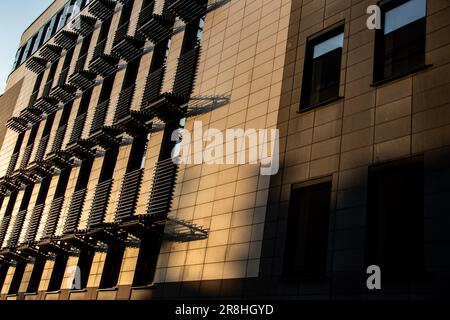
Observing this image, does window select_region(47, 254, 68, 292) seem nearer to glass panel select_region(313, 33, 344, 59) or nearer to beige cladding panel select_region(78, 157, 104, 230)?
beige cladding panel select_region(78, 157, 104, 230)

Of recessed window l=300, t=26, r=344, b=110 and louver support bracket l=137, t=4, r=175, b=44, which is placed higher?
louver support bracket l=137, t=4, r=175, b=44

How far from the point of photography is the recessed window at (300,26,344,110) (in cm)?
1558

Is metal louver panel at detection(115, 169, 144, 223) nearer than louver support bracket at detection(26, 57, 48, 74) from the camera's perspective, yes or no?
Yes

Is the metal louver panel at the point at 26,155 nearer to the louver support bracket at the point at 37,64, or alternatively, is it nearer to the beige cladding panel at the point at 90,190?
the louver support bracket at the point at 37,64

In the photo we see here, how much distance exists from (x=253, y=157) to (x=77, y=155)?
13.6 m

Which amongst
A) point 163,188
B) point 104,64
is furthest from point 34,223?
point 163,188

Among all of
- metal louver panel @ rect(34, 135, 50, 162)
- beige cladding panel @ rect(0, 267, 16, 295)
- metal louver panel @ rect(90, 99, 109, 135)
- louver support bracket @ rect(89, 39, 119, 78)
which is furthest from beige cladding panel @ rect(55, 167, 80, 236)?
louver support bracket @ rect(89, 39, 119, 78)

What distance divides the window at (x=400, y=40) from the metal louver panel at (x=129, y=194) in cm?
1090

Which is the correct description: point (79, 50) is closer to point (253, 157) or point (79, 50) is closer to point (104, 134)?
point (104, 134)

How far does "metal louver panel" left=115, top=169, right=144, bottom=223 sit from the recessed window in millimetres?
8336

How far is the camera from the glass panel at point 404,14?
1381 cm

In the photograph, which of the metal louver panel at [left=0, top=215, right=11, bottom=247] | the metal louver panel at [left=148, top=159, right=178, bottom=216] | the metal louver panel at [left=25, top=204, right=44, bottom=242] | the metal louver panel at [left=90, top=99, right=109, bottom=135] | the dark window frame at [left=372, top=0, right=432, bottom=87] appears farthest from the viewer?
the metal louver panel at [left=0, top=215, right=11, bottom=247]

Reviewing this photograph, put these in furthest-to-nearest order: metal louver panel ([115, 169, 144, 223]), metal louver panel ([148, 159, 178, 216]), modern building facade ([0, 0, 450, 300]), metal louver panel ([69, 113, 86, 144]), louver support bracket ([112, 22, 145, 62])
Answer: metal louver panel ([69, 113, 86, 144]) < louver support bracket ([112, 22, 145, 62]) < metal louver panel ([115, 169, 144, 223]) < metal louver panel ([148, 159, 178, 216]) < modern building facade ([0, 0, 450, 300])

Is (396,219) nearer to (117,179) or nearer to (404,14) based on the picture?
(404,14)
